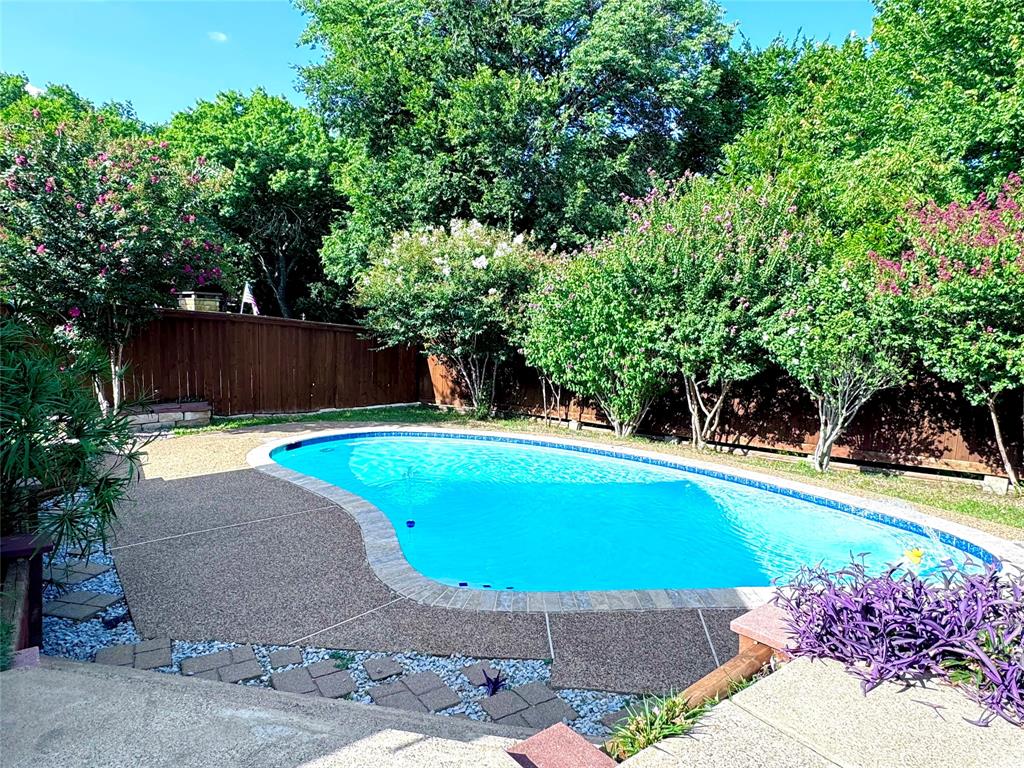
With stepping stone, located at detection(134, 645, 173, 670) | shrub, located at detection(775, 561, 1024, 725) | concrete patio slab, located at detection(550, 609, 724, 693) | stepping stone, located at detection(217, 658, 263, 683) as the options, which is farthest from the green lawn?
stepping stone, located at detection(134, 645, 173, 670)

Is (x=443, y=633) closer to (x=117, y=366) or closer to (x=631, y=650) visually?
(x=631, y=650)

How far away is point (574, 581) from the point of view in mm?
5266

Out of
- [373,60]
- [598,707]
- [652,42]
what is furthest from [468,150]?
[598,707]

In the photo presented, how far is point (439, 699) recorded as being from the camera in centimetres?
273

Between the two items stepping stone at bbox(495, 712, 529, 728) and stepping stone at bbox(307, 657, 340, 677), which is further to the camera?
stepping stone at bbox(307, 657, 340, 677)

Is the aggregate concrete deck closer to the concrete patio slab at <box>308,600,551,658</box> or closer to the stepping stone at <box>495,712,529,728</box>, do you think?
the concrete patio slab at <box>308,600,551,658</box>

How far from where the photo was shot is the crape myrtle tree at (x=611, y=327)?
9.40 meters

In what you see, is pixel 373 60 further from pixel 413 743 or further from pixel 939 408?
pixel 413 743

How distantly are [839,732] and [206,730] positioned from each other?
209 cm

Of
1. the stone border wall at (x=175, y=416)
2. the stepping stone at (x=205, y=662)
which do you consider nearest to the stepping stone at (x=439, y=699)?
the stepping stone at (x=205, y=662)

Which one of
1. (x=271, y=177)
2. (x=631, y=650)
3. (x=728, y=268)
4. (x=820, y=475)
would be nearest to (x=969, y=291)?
(x=820, y=475)

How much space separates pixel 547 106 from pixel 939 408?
11227mm

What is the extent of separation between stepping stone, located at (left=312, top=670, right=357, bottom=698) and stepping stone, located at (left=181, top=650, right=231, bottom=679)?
52 centimetres

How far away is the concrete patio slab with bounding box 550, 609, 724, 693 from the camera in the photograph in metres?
2.93
